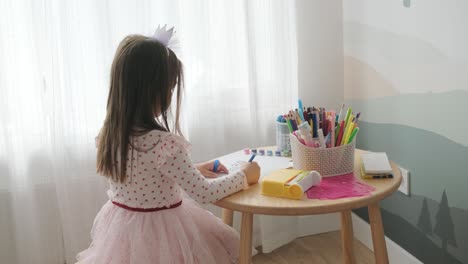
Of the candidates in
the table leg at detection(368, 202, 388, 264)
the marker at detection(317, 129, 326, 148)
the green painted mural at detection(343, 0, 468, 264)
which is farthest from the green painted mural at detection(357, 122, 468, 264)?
the marker at detection(317, 129, 326, 148)

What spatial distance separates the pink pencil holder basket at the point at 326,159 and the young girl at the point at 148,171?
0.14 meters

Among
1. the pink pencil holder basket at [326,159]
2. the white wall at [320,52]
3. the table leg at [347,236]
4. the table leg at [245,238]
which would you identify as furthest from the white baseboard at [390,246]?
the table leg at [245,238]

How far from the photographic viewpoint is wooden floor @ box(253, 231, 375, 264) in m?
2.19

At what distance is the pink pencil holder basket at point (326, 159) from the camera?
4.40ft

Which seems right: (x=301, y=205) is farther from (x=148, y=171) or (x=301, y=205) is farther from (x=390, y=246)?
(x=390, y=246)

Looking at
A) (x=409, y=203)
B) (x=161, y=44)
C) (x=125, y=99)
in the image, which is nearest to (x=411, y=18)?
(x=409, y=203)

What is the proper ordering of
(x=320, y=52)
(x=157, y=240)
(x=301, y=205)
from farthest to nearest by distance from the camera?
(x=320, y=52) → (x=157, y=240) → (x=301, y=205)

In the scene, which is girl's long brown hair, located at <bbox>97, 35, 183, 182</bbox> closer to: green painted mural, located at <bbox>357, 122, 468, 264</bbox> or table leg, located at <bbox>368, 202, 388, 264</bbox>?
table leg, located at <bbox>368, 202, 388, 264</bbox>

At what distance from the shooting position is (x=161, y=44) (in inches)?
49.7

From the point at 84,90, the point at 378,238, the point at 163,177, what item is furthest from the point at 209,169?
the point at 84,90

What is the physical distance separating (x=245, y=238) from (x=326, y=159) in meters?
0.29

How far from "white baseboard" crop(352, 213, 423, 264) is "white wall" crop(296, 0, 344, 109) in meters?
0.54

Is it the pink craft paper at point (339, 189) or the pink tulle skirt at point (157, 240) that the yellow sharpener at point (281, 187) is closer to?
the pink craft paper at point (339, 189)

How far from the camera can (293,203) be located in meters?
1.18
